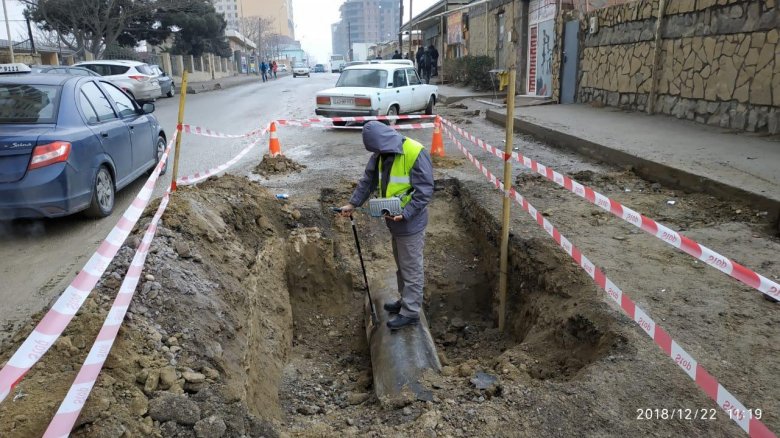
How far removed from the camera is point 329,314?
5918mm

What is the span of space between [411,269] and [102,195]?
3.81 metres

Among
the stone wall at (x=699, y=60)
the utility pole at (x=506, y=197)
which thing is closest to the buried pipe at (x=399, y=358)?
the utility pole at (x=506, y=197)

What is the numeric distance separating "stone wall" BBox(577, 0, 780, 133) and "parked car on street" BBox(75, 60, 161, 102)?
15926mm

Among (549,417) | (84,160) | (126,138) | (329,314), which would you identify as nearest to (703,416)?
(549,417)

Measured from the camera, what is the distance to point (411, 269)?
178 inches

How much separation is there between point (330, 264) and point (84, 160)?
2.79 meters

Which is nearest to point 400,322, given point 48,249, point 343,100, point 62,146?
point 48,249

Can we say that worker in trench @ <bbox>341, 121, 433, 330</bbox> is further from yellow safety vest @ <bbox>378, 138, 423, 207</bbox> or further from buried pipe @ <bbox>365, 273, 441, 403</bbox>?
buried pipe @ <bbox>365, 273, 441, 403</bbox>

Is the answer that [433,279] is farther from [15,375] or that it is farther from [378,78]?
[378,78]

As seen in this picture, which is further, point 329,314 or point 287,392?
point 329,314

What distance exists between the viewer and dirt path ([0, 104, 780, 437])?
2.83 m

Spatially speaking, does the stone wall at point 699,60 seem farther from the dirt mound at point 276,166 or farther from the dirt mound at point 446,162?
the dirt mound at point 276,166

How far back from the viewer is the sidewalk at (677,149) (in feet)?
21.0

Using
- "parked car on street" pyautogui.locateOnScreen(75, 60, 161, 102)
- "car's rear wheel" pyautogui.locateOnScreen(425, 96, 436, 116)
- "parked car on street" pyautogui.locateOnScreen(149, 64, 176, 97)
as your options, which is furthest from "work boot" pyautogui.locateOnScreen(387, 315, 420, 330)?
"parked car on street" pyautogui.locateOnScreen(149, 64, 176, 97)
